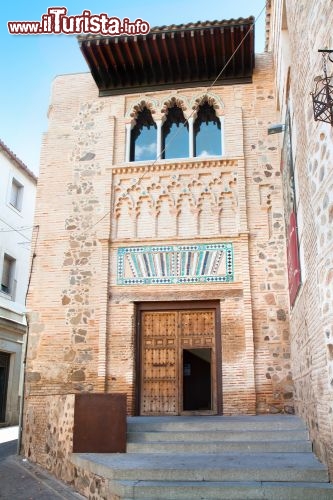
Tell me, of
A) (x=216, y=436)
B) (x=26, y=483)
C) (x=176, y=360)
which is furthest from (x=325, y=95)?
(x=26, y=483)

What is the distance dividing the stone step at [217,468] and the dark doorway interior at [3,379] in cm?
1070

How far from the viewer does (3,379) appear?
15984 millimetres

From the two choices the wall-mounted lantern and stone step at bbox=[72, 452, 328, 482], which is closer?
the wall-mounted lantern

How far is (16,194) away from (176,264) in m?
9.72

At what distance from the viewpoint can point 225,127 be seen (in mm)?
10266

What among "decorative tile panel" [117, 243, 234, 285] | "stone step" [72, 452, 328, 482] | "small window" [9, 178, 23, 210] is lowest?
"stone step" [72, 452, 328, 482]

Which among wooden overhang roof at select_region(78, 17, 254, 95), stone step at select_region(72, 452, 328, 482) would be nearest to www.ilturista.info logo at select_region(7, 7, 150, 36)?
wooden overhang roof at select_region(78, 17, 254, 95)

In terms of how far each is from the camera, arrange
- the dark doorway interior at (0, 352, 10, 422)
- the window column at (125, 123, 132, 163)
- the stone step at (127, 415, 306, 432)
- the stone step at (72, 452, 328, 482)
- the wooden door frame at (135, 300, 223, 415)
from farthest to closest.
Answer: the dark doorway interior at (0, 352, 10, 422)
the window column at (125, 123, 132, 163)
the wooden door frame at (135, 300, 223, 415)
the stone step at (127, 415, 306, 432)
the stone step at (72, 452, 328, 482)

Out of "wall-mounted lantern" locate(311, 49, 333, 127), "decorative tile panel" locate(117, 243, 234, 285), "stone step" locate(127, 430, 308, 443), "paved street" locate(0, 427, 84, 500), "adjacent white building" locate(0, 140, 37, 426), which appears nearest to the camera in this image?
"wall-mounted lantern" locate(311, 49, 333, 127)

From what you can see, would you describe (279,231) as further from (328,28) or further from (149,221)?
(328,28)

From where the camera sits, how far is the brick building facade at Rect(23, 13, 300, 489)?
902 centimetres

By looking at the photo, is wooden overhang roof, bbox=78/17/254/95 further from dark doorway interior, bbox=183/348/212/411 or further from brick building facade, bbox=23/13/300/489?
dark doorway interior, bbox=183/348/212/411

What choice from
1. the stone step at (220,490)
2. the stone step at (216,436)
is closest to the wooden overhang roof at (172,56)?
the stone step at (216,436)

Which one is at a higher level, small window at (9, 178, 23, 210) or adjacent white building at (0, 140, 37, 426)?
small window at (9, 178, 23, 210)
